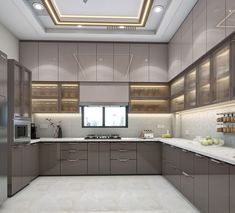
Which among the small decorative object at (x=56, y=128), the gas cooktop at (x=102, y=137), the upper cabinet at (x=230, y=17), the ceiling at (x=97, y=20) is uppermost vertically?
the ceiling at (x=97, y=20)

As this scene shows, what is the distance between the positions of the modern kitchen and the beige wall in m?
0.02

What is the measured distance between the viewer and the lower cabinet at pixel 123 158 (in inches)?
227

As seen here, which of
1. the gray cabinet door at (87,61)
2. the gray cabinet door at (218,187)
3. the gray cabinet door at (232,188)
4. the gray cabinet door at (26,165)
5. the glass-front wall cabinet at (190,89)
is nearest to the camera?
the gray cabinet door at (232,188)

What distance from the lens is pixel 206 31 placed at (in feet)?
12.0

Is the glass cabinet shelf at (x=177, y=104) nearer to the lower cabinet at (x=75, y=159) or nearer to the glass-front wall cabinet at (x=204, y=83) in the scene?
the glass-front wall cabinet at (x=204, y=83)

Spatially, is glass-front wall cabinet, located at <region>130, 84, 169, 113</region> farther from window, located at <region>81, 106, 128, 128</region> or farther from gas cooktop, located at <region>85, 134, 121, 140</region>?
gas cooktop, located at <region>85, 134, 121, 140</region>

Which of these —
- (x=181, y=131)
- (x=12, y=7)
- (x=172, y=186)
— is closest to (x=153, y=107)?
(x=181, y=131)

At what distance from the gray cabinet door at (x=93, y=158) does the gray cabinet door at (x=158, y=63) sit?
1.96 meters

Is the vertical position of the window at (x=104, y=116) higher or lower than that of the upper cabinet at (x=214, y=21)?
lower

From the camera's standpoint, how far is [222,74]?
10.7ft

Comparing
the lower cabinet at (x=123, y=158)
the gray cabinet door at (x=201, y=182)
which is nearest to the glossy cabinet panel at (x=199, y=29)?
the gray cabinet door at (x=201, y=182)

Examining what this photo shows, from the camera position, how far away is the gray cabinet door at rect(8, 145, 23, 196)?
419cm

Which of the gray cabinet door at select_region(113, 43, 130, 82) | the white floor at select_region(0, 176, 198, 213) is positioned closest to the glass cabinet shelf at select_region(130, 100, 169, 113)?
the gray cabinet door at select_region(113, 43, 130, 82)

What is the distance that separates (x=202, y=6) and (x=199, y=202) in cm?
267
